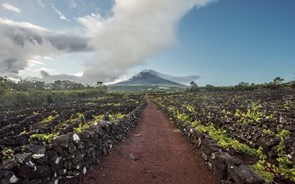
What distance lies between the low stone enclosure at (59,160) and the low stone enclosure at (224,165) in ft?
14.7

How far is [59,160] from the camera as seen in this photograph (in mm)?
8523

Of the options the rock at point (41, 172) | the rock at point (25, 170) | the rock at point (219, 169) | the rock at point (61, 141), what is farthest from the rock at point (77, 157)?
the rock at point (219, 169)

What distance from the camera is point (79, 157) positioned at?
9805 millimetres

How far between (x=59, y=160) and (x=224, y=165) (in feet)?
17.3

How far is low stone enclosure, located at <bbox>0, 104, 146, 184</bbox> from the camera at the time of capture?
694 centimetres

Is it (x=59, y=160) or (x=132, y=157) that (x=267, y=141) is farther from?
(x=59, y=160)

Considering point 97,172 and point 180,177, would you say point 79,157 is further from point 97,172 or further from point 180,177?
point 180,177

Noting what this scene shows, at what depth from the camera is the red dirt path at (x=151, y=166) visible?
10.3 metres

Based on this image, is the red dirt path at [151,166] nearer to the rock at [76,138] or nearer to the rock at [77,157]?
the rock at [77,157]

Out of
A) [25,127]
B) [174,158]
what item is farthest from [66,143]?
[25,127]

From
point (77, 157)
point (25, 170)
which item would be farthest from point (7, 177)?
point (77, 157)

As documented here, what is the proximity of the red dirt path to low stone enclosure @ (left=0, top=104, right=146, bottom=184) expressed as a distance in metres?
0.55

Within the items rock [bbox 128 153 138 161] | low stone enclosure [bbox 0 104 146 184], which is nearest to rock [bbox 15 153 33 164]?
low stone enclosure [bbox 0 104 146 184]

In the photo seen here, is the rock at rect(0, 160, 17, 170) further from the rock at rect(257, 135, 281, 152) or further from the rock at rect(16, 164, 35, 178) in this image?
the rock at rect(257, 135, 281, 152)
